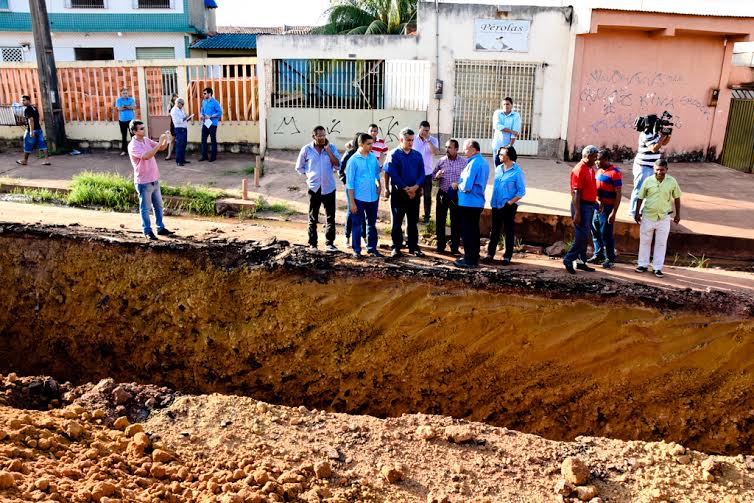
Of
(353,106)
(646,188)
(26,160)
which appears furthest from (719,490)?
(26,160)

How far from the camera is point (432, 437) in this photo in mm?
5371

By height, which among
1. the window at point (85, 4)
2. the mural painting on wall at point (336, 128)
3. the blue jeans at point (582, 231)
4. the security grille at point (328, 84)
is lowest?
the blue jeans at point (582, 231)

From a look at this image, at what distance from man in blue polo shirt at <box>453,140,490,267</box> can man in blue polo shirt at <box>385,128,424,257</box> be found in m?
0.60

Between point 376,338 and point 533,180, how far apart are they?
664 centimetres

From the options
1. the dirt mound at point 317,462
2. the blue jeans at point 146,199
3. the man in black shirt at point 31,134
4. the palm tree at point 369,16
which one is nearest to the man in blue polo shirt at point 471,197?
the dirt mound at point 317,462

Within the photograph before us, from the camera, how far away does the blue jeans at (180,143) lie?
1423 centimetres

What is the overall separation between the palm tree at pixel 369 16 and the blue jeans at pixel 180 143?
883cm

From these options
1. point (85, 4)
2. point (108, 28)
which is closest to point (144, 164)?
point (108, 28)

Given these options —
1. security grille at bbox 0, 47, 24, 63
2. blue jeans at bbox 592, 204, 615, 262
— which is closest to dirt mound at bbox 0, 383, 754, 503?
blue jeans at bbox 592, 204, 615, 262

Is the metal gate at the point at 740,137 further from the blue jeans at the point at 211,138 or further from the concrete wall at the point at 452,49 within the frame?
the blue jeans at the point at 211,138

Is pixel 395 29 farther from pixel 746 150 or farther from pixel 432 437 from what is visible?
pixel 432 437

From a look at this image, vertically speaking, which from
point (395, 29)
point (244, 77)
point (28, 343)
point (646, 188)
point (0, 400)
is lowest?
point (28, 343)

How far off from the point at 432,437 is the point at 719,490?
7.35 feet

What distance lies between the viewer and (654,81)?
48.0 ft
